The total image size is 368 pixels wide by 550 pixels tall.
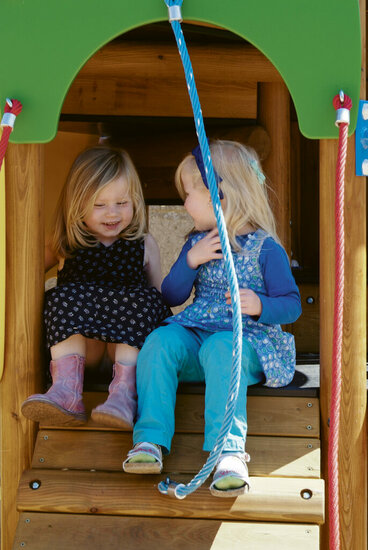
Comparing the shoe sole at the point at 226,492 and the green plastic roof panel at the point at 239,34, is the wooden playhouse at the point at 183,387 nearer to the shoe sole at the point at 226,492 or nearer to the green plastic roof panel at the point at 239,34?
the green plastic roof panel at the point at 239,34

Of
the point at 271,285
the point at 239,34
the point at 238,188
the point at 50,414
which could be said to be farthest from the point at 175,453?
the point at 239,34

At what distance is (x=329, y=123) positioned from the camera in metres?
2.42

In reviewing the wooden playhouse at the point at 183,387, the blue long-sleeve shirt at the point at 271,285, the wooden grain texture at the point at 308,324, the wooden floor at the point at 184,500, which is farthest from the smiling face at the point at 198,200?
the wooden grain texture at the point at 308,324

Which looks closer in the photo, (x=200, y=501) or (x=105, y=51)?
(x=200, y=501)

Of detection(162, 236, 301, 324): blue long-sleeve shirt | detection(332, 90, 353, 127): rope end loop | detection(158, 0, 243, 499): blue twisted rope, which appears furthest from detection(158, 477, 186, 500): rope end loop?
detection(332, 90, 353, 127): rope end loop

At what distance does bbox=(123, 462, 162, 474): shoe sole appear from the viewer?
2.29m

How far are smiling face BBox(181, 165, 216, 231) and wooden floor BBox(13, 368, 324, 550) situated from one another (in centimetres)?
62

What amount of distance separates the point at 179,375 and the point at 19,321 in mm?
550

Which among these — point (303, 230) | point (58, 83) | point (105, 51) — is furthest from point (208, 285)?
point (303, 230)

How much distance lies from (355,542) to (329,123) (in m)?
1.31

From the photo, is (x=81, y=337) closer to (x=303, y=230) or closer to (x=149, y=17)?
(x=149, y=17)

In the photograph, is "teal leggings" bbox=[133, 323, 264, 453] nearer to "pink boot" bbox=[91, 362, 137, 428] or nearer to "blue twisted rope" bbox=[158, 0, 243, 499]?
"pink boot" bbox=[91, 362, 137, 428]

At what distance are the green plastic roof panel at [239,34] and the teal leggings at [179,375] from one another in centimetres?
71

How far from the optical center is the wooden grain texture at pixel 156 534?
7.47ft
